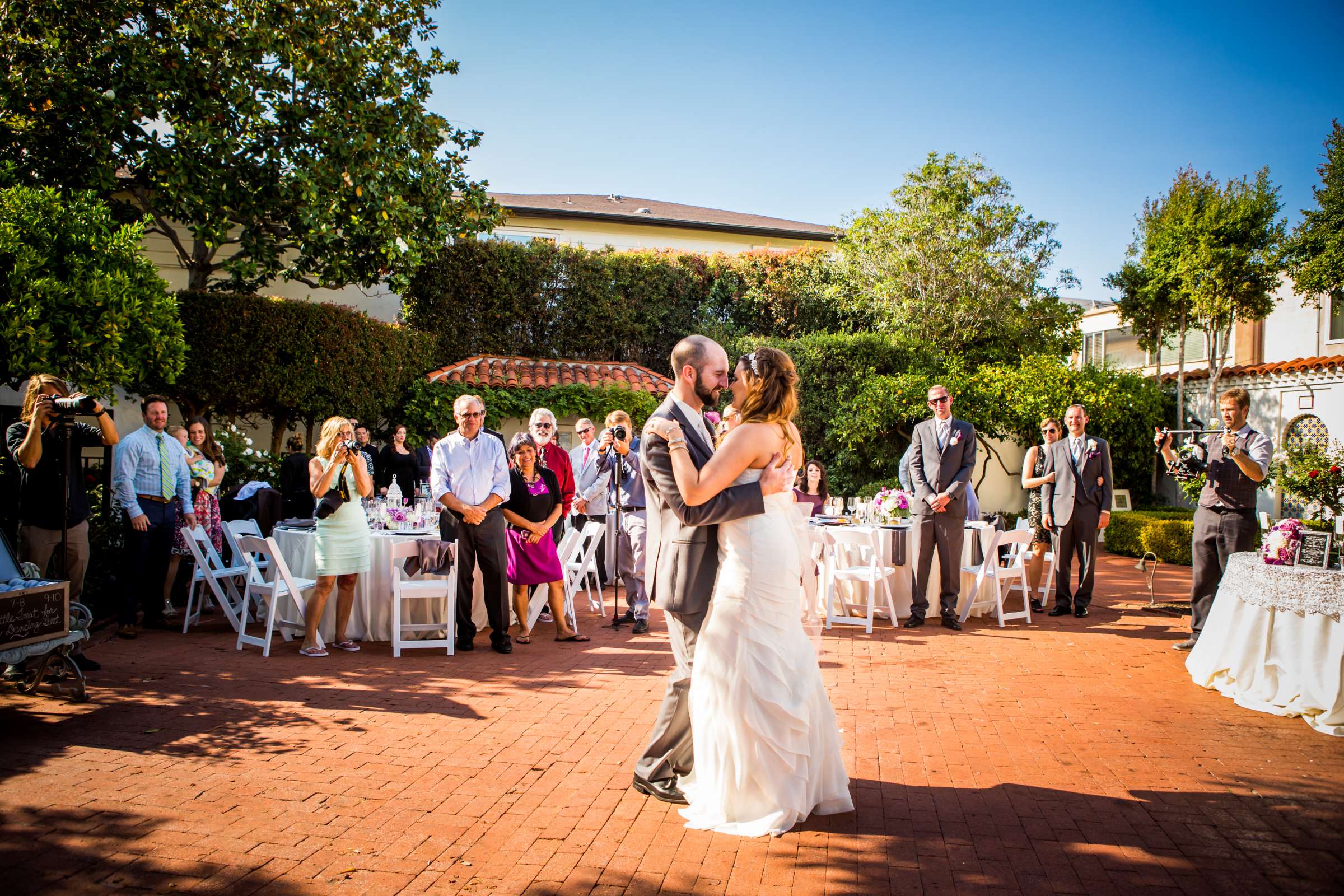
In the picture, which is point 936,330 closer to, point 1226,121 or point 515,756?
point 1226,121

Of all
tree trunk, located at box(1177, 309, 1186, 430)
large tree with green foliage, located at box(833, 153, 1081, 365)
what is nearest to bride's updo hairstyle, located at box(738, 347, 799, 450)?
large tree with green foliage, located at box(833, 153, 1081, 365)

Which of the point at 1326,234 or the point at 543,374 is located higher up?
the point at 1326,234

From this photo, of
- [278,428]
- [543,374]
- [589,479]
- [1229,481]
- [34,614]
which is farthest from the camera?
[543,374]

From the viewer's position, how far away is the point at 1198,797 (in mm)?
4133

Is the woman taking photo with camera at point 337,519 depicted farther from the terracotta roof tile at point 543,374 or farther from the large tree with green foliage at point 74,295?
the terracotta roof tile at point 543,374

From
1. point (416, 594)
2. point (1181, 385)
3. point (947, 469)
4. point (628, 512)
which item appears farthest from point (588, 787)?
point (1181, 385)

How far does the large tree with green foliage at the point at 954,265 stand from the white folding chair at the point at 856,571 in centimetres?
1093

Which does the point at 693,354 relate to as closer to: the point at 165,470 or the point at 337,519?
the point at 337,519

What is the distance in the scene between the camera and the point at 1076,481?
9.11m

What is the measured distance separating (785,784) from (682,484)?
1387mm

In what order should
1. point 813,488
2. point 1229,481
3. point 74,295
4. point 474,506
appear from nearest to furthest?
point 1229,481 < point 474,506 < point 74,295 < point 813,488

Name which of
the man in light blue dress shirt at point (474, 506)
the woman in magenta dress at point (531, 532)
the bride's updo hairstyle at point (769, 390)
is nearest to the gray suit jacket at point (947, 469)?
the woman in magenta dress at point (531, 532)

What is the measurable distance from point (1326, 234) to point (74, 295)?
70.6 feet

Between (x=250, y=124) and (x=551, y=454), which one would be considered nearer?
(x=551, y=454)
